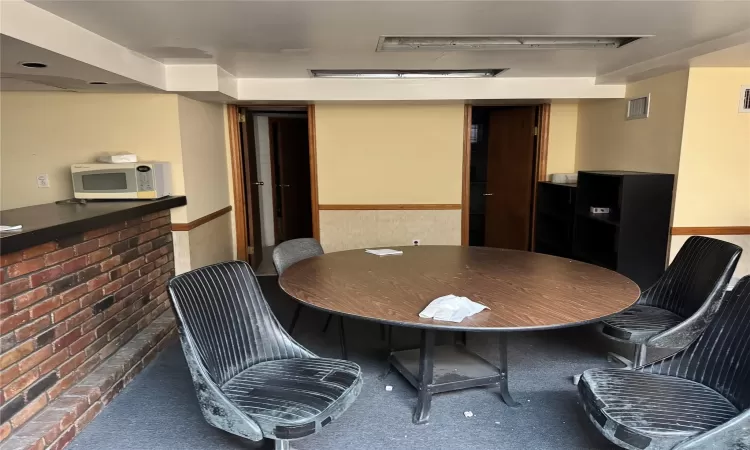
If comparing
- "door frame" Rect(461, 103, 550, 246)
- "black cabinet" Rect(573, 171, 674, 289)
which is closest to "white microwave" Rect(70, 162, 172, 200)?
"door frame" Rect(461, 103, 550, 246)

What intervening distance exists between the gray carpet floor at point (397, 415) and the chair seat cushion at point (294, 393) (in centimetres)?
40

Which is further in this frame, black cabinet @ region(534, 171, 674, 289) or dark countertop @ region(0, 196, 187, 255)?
black cabinet @ region(534, 171, 674, 289)

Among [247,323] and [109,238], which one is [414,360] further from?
[109,238]

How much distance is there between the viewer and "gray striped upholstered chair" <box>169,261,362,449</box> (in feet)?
5.42

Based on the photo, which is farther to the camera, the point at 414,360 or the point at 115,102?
the point at 115,102

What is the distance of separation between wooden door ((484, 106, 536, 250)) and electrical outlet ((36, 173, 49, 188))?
439cm

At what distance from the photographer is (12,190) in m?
3.43

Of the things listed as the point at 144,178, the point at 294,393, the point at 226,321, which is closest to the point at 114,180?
the point at 144,178

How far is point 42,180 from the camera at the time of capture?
3.43 meters

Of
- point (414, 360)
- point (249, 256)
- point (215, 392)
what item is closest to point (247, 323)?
point (215, 392)

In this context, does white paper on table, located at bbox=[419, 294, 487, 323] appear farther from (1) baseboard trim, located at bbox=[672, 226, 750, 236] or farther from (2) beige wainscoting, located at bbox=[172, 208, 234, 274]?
(2) beige wainscoting, located at bbox=[172, 208, 234, 274]

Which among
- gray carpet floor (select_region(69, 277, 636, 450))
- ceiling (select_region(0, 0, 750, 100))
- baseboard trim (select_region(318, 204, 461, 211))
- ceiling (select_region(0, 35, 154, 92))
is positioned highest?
ceiling (select_region(0, 0, 750, 100))

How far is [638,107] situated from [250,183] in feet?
12.4

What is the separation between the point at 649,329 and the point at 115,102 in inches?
150
